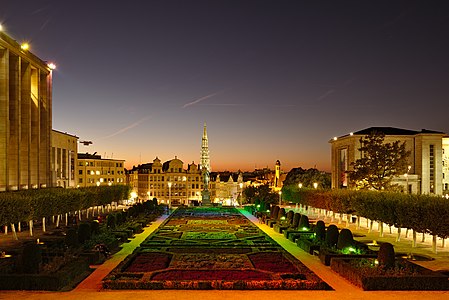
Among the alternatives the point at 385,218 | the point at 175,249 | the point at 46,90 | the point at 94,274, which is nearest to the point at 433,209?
the point at 385,218

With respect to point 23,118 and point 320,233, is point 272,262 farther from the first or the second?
point 23,118

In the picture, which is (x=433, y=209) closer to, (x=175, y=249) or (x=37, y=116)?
(x=175, y=249)

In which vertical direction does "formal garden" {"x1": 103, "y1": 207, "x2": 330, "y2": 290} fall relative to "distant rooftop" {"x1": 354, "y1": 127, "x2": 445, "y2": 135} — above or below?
below

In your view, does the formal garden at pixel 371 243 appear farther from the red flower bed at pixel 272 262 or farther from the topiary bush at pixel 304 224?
the red flower bed at pixel 272 262

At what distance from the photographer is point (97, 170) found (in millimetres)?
138875

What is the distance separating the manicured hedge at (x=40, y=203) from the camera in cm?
3316

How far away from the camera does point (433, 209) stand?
94.9 feet

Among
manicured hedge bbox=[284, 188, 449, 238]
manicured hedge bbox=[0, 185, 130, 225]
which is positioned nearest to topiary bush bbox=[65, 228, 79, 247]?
manicured hedge bbox=[0, 185, 130, 225]

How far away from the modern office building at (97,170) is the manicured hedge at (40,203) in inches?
3240

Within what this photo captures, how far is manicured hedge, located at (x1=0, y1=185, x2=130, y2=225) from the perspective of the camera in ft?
109

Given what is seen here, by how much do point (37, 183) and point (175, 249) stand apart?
39962 mm

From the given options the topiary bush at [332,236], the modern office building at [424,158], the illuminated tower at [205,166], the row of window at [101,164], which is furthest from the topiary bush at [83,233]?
the row of window at [101,164]

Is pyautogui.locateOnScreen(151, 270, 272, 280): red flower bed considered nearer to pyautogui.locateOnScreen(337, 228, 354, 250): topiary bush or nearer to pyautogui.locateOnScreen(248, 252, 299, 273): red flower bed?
pyautogui.locateOnScreen(248, 252, 299, 273): red flower bed

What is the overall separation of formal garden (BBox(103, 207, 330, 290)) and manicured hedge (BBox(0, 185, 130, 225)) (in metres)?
8.62
